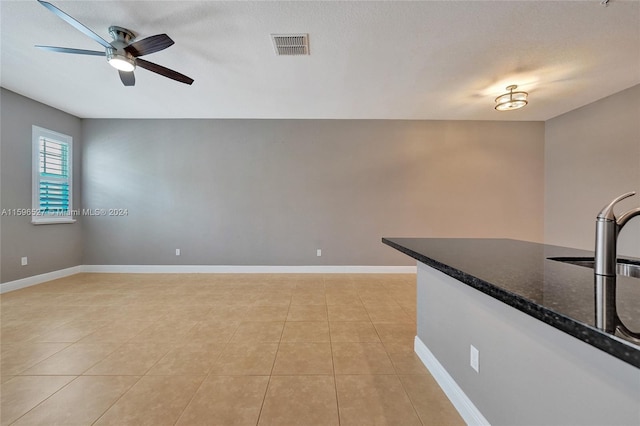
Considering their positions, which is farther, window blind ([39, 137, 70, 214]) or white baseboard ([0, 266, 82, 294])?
window blind ([39, 137, 70, 214])

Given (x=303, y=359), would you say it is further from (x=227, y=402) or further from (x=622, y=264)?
(x=622, y=264)

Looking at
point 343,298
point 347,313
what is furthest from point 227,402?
point 343,298

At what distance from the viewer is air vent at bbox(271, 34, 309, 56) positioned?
238 centimetres

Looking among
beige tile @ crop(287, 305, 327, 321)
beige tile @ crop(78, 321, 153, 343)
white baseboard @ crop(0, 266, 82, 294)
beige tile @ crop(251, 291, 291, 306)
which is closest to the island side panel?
beige tile @ crop(287, 305, 327, 321)

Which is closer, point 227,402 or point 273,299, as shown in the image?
point 227,402

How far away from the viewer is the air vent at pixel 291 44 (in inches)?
93.9

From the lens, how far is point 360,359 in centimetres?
199

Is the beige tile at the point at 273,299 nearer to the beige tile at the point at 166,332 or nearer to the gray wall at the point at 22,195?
the beige tile at the point at 166,332

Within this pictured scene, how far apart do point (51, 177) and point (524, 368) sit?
6.16 metres

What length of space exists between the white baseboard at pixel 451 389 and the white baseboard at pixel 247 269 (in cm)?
259

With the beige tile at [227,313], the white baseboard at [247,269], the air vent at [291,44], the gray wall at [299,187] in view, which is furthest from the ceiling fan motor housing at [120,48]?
the white baseboard at [247,269]

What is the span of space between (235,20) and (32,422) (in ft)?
10.2

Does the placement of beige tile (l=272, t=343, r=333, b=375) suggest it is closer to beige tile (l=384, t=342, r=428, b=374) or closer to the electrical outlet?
beige tile (l=384, t=342, r=428, b=374)

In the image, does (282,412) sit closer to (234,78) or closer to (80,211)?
(234,78)
